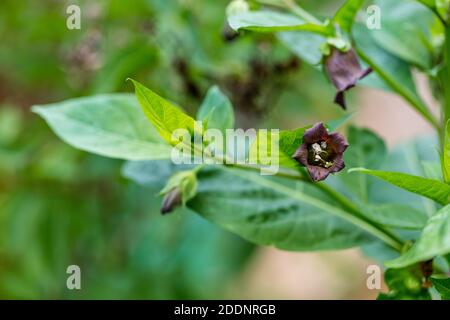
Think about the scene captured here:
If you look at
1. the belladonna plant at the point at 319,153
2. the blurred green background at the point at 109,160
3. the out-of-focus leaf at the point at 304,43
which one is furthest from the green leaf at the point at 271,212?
the blurred green background at the point at 109,160

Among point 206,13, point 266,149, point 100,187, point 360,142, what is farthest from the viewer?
point 100,187

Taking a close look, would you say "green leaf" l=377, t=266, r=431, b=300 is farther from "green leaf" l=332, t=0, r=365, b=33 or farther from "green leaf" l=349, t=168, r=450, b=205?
"green leaf" l=332, t=0, r=365, b=33

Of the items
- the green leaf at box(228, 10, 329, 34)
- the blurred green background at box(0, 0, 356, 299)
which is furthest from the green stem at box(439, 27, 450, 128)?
the blurred green background at box(0, 0, 356, 299)

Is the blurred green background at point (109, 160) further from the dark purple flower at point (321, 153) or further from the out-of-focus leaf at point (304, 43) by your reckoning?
the dark purple flower at point (321, 153)

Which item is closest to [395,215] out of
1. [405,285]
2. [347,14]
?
[405,285]
